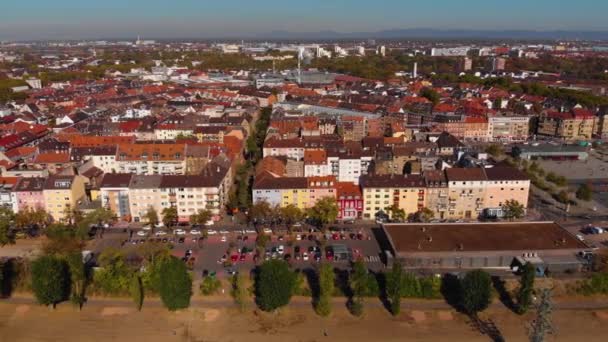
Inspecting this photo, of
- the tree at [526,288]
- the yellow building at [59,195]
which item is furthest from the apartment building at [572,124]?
the yellow building at [59,195]

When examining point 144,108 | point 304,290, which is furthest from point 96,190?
point 144,108

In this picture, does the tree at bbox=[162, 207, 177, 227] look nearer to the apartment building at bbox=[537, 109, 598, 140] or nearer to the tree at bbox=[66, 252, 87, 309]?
the tree at bbox=[66, 252, 87, 309]

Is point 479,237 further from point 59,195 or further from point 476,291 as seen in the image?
point 59,195

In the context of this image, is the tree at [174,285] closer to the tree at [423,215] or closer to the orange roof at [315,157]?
the tree at [423,215]

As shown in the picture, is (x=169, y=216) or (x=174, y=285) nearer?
(x=174, y=285)

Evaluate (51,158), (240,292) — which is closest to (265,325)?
(240,292)

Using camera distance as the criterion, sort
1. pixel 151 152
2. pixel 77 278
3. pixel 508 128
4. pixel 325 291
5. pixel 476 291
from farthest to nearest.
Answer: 1. pixel 508 128
2. pixel 151 152
3. pixel 77 278
4. pixel 325 291
5. pixel 476 291
